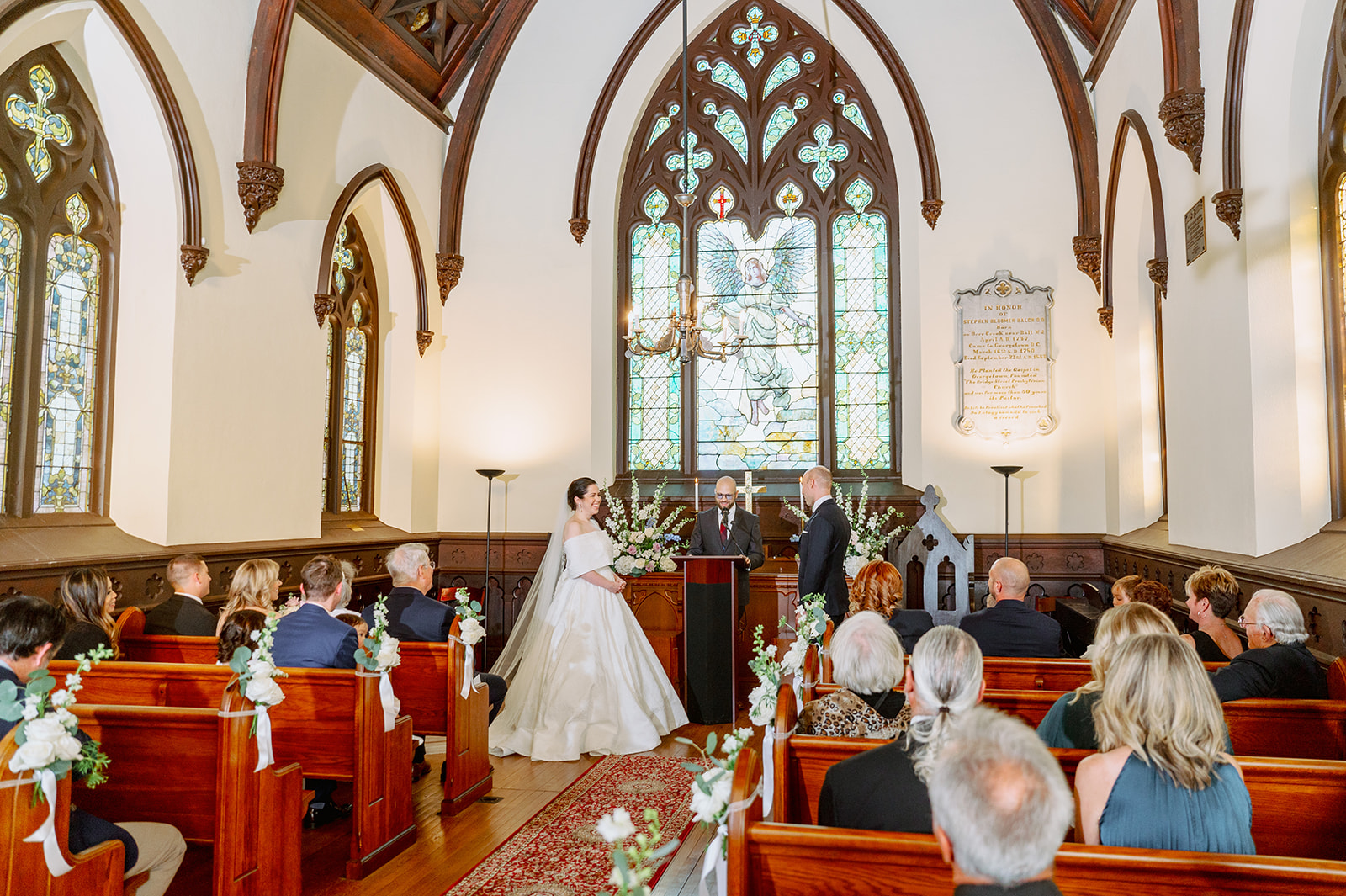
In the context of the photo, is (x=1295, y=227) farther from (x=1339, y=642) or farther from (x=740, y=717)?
(x=740, y=717)

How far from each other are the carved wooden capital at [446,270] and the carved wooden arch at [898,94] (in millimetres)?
1198

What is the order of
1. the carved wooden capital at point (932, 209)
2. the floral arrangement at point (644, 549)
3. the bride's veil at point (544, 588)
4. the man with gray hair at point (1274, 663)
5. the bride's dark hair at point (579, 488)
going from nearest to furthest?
the man with gray hair at point (1274, 663) < the bride's dark hair at point (579, 488) < the bride's veil at point (544, 588) < the floral arrangement at point (644, 549) < the carved wooden capital at point (932, 209)

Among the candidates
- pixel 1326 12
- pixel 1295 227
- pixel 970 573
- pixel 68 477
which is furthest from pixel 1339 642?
pixel 68 477

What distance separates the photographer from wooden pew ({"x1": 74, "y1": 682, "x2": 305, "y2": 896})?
126 inches

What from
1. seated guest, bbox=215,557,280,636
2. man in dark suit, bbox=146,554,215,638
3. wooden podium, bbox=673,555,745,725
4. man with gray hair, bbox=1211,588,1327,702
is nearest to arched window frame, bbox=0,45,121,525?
man in dark suit, bbox=146,554,215,638

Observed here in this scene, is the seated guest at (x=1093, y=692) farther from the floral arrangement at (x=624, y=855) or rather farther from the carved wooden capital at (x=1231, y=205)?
the carved wooden capital at (x=1231, y=205)

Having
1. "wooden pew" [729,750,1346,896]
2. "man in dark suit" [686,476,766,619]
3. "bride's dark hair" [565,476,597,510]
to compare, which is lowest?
"wooden pew" [729,750,1346,896]

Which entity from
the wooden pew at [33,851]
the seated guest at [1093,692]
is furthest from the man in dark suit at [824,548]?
the wooden pew at [33,851]

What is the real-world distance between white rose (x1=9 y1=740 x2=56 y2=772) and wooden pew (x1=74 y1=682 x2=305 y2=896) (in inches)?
32.5

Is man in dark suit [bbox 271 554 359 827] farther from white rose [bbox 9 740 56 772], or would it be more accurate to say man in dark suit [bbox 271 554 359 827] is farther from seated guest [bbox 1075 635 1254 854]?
seated guest [bbox 1075 635 1254 854]

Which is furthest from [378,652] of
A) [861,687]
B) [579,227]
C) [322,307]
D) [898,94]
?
[898,94]

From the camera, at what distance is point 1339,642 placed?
14.1 feet

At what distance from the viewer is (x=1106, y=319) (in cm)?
856

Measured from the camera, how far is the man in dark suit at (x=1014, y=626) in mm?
4414
